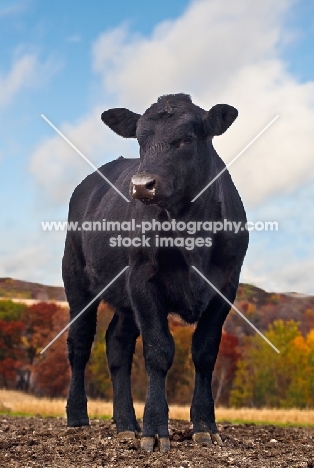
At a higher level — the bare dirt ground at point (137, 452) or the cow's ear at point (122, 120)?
the cow's ear at point (122, 120)

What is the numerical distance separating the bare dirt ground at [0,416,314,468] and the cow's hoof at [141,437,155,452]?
0.06 metres

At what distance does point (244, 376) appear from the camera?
195 feet

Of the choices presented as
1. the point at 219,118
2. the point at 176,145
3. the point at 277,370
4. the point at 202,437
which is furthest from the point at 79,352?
the point at 277,370

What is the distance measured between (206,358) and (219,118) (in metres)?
2.81

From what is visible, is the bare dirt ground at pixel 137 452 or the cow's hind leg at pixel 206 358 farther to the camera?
the cow's hind leg at pixel 206 358

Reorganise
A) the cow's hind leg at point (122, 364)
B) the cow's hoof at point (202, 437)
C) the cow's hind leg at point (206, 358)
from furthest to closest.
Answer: the cow's hind leg at point (122, 364)
the cow's hind leg at point (206, 358)
the cow's hoof at point (202, 437)

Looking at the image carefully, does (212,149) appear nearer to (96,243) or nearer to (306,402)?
(96,243)

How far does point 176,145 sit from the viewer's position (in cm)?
730

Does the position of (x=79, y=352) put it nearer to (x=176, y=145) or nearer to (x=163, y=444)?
(x=163, y=444)

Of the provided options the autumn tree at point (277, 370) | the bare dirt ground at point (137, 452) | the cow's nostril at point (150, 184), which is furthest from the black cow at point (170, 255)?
the autumn tree at point (277, 370)

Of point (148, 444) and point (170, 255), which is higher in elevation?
point (170, 255)

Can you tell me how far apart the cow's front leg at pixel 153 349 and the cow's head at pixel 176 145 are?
1.07 meters

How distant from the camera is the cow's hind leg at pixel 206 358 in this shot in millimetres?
7996

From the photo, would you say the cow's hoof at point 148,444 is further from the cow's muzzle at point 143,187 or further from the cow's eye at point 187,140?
the cow's eye at point 187,140
